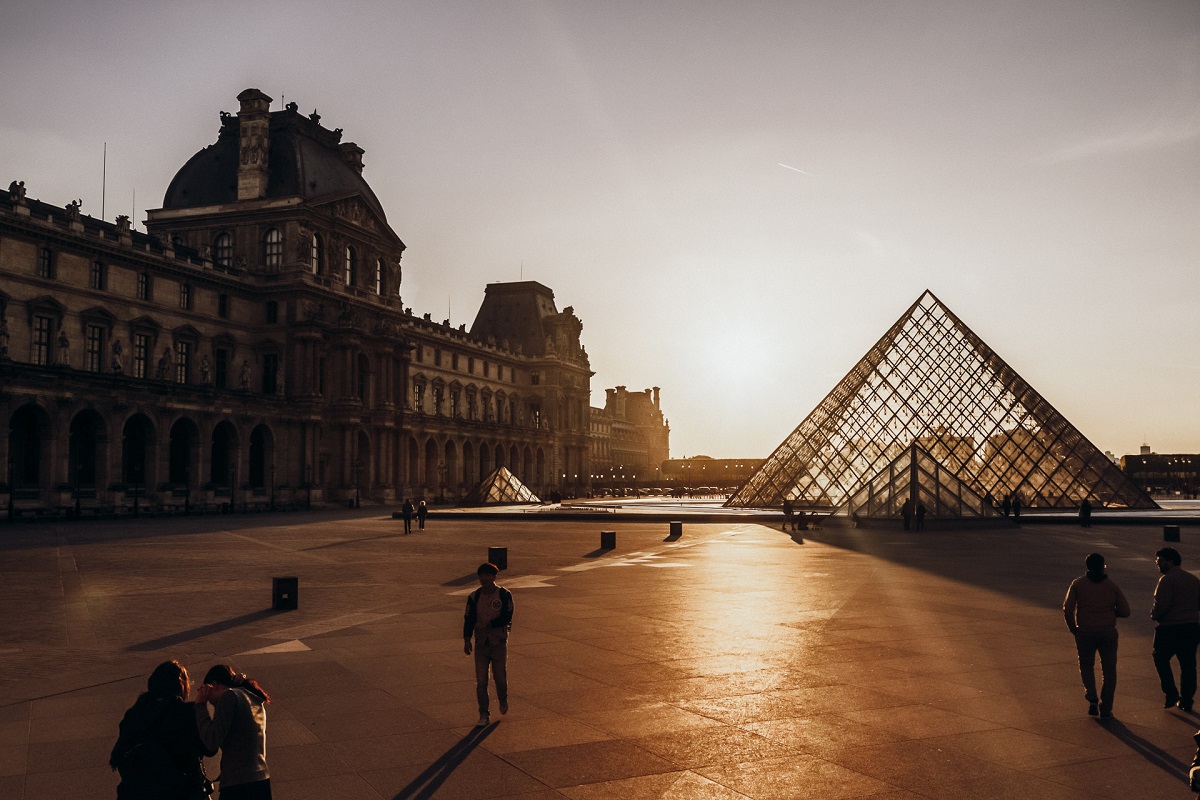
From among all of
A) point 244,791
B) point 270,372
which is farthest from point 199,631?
point 270,372

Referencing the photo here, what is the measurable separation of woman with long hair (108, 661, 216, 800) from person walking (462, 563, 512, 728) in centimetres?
358

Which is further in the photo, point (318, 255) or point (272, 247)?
point (318, 255)

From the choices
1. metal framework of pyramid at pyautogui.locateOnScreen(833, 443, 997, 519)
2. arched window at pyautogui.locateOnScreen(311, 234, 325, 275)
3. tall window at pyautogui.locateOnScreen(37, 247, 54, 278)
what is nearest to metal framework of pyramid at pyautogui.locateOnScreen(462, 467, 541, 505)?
arched window at pyautogui.locateOnScreen(311, 234, 325, 275)

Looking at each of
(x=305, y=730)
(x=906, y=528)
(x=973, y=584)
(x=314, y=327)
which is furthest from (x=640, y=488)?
(x=305, y=730)

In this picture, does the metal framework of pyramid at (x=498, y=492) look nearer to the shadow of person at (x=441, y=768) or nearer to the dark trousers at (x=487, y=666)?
the dark trousers at (x=487, y=666)

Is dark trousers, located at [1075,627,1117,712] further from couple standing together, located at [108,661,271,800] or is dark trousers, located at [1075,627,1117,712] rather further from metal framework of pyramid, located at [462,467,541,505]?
metal framework of pyramid, located at [462,467,541,505]

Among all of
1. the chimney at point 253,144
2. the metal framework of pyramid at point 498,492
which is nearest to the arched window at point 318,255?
the chimney at point 253,144

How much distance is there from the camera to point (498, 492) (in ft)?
223

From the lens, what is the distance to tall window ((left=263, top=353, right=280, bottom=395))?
6575 centimetres

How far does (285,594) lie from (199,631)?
211 centimetres

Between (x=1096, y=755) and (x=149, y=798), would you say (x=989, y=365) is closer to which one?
(x=1096, y=755)

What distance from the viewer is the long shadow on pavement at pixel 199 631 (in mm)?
11867

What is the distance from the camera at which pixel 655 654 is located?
444 inches

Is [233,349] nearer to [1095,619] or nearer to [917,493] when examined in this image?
[917,493]
